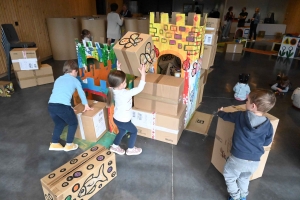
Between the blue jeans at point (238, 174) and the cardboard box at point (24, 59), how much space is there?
407 centimetres

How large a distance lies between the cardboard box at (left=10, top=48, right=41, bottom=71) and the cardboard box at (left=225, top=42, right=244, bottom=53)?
6.54 meters

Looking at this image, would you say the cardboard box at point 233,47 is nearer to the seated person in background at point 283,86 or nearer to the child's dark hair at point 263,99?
the seated person in background at point 283,86

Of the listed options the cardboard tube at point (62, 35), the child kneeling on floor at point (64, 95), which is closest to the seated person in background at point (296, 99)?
the child kneeling on floor at point (64, 95)

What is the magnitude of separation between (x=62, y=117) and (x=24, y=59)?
250 cm

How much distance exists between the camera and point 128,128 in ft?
7.77

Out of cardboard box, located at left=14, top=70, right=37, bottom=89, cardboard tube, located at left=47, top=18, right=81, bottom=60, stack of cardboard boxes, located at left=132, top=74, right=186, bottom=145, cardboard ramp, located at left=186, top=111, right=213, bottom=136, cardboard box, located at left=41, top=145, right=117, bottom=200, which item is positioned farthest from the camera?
cardboard tube, located at left=47, top=18, right=81, bottom=60

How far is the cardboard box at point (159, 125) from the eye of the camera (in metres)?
2.62

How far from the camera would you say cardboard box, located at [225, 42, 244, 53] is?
7.78 m

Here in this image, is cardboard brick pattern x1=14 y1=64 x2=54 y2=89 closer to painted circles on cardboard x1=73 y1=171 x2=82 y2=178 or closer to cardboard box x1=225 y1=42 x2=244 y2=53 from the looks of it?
painted circles on cardboard x1=73 y1=171 x2=82 y2=178

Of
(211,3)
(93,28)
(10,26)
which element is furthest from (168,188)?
(211,3)

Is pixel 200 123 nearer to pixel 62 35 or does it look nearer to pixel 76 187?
pixel 76 187

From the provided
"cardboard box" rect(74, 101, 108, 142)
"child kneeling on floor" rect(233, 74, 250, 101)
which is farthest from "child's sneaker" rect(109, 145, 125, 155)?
"child kneeling on floor" rect(233, 74, 250, 101)

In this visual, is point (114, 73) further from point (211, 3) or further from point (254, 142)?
point (211, 3)

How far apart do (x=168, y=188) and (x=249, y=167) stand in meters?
0.82
